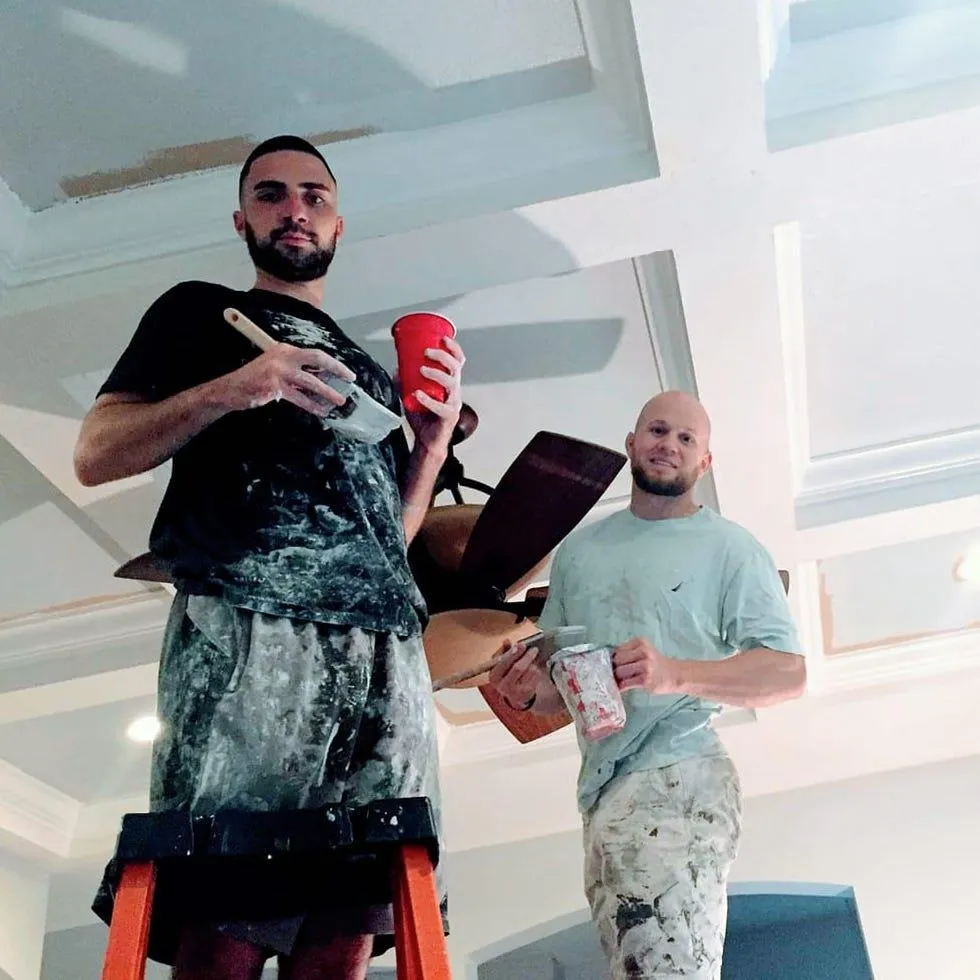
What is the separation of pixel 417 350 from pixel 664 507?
499mm

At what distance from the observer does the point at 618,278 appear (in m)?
2.24

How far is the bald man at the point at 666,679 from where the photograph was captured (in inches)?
52.7

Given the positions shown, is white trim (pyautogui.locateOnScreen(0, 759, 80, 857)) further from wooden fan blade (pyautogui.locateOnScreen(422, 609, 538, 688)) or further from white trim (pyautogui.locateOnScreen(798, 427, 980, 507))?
white trim (pyautogui.locateOnScreen(798, 427, 980, 507))

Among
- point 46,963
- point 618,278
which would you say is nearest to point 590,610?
point 618,278

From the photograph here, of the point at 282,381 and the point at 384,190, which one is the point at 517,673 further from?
the point at 384,190

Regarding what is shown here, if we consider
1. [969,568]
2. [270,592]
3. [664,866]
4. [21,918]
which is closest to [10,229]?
[270,592]

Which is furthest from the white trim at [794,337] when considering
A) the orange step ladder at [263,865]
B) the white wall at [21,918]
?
the white wall at [21,918]

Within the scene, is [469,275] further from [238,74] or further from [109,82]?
[109,82]

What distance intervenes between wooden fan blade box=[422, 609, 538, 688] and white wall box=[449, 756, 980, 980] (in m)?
2.94

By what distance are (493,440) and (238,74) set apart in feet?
3.76

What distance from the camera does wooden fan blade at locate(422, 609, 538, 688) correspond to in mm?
1763

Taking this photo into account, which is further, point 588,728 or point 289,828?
point 588,728

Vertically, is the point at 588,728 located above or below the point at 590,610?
below

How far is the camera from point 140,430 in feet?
3.78
